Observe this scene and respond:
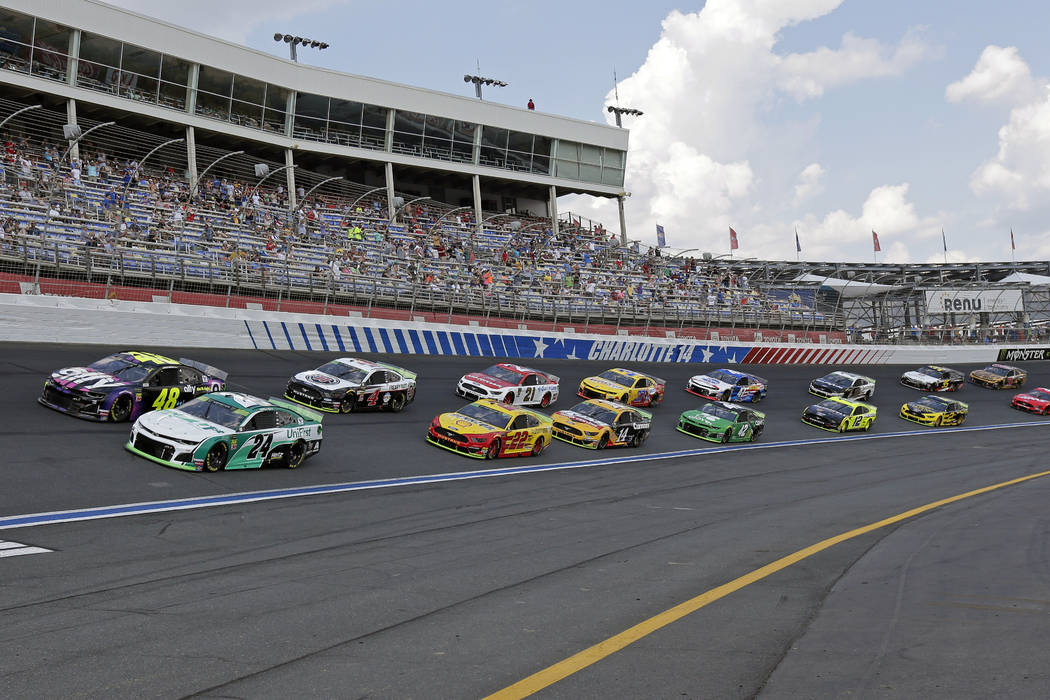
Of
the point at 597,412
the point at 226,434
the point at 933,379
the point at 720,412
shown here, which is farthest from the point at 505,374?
the point at 933,379

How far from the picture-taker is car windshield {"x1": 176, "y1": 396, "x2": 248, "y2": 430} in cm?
1638

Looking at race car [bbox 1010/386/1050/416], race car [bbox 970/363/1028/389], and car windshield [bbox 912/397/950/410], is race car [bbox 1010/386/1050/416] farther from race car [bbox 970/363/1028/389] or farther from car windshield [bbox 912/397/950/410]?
car windshield [bbox 912/397/950/410]

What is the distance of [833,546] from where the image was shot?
1262 centimetres

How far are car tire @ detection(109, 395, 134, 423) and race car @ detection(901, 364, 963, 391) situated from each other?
3899cm

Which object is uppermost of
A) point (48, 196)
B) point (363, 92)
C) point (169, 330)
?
point (363, 92)

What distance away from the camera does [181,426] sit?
15836 mm

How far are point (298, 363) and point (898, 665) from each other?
936 inches

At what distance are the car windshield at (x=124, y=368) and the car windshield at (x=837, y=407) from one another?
2402 cm

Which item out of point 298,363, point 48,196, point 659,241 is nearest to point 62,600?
point 298,363

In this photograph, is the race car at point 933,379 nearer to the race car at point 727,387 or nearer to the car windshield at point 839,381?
the car windshield at point 839,381

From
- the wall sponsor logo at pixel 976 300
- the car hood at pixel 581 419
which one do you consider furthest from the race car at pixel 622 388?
the wall sponsor logo at pixel 976 300

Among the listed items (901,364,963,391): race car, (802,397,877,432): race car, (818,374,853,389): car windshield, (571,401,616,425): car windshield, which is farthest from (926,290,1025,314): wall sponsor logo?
(571,401,616,425): car windshield

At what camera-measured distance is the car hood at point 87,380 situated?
59.4ft

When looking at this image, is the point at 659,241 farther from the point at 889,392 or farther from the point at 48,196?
the point at 48,196
